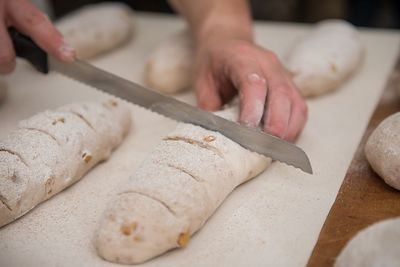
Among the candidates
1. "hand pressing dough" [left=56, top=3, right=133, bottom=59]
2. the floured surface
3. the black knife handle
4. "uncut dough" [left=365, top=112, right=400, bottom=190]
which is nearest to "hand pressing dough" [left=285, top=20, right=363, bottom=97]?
the floured surface

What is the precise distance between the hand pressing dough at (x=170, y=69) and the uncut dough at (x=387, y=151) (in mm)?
917

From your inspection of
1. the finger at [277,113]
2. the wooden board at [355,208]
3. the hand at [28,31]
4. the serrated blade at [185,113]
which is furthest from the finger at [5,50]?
the wooden board at [355,208]

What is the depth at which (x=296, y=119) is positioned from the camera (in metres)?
1.97

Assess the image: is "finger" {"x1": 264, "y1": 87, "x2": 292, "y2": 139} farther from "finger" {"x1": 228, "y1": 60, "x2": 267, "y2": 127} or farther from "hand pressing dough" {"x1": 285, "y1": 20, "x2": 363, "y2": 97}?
"hand pressing dough" {"x1": 285, "y1": 20, "x2": 363, "y2": 97}

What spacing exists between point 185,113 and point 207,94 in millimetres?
260

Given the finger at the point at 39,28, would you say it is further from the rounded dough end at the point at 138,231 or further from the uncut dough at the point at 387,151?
the uncut dough at the point at 387,151

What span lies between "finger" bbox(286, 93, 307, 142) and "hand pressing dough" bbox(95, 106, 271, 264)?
6.3 inches

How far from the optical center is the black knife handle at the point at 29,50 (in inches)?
83.2

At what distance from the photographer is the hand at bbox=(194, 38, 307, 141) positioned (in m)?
1.89

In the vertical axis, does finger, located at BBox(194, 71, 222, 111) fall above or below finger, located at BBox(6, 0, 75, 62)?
below

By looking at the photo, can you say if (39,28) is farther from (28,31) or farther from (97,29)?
(97,29)

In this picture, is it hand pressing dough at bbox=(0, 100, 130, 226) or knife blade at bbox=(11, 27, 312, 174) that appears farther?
knife blade at bbox=(11, 27, 312, 174)

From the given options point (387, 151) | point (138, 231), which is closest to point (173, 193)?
point (138, 231)

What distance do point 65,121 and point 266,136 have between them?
686 mm
